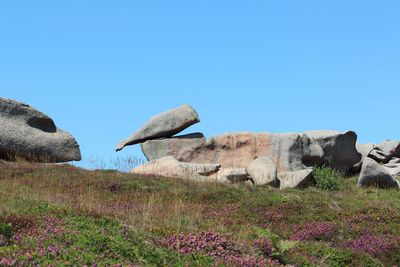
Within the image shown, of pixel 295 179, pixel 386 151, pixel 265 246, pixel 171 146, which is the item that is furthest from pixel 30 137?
pixel 265 246

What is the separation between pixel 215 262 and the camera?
12656 millimetres

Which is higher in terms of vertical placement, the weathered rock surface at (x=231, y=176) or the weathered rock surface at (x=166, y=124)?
the weathered rock surface at (x=166, y=124)

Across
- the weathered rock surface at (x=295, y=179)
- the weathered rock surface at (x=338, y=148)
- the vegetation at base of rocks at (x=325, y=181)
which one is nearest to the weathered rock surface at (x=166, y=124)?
the weathered rock surface at (x=338, y=148)

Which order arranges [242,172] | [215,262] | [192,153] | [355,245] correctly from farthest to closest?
1. [192,153]
2. [242,172]
3. [355,245]
4. [215,262]

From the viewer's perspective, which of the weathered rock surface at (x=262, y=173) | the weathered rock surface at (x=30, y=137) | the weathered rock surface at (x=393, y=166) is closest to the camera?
the weathered rock surface at (x=262, y=173)

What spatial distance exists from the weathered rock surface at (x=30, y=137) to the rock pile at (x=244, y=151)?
178 inches

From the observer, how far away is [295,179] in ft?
115

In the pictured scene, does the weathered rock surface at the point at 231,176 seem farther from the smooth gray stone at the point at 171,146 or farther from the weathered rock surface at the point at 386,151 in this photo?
the weathered rock surface at the point at 386,151

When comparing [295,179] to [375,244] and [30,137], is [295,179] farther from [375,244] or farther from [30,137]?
[375,244]

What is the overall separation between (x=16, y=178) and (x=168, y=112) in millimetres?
16500

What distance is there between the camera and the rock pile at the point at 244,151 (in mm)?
36659

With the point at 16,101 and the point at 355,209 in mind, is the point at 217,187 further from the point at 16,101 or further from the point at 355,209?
the point at 16,101

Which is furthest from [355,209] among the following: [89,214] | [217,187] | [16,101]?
[16,101]

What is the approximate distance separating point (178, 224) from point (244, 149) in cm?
2438
